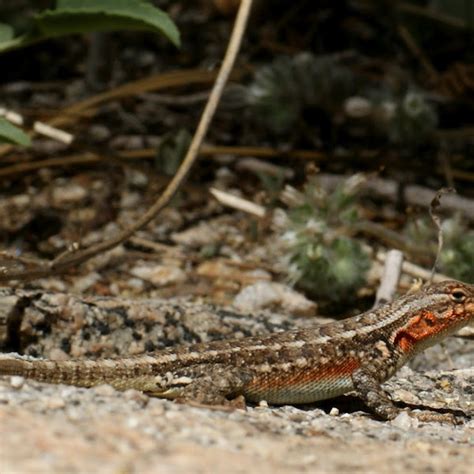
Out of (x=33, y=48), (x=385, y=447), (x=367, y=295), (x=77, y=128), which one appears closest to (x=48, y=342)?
(x=385, y=447)

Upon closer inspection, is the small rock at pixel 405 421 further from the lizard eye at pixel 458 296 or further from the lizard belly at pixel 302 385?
the lizard eye at pixel 458 296

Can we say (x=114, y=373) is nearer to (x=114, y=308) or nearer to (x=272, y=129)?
(x=114, y=308)

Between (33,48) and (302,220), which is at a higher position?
(33,48)

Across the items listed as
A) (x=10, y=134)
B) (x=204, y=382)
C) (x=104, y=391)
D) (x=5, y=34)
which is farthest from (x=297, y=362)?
(x=5, y=34)

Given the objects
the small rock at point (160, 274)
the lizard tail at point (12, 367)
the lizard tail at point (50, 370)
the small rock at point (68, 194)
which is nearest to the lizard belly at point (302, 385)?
the lizard tail at point (50, 370)

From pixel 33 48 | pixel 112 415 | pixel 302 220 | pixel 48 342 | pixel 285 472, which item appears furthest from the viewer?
pixel 33 48

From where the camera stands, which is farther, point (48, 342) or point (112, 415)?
point (48, 342)

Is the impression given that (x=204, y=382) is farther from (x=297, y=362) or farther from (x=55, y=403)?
(x=55, y=403)
